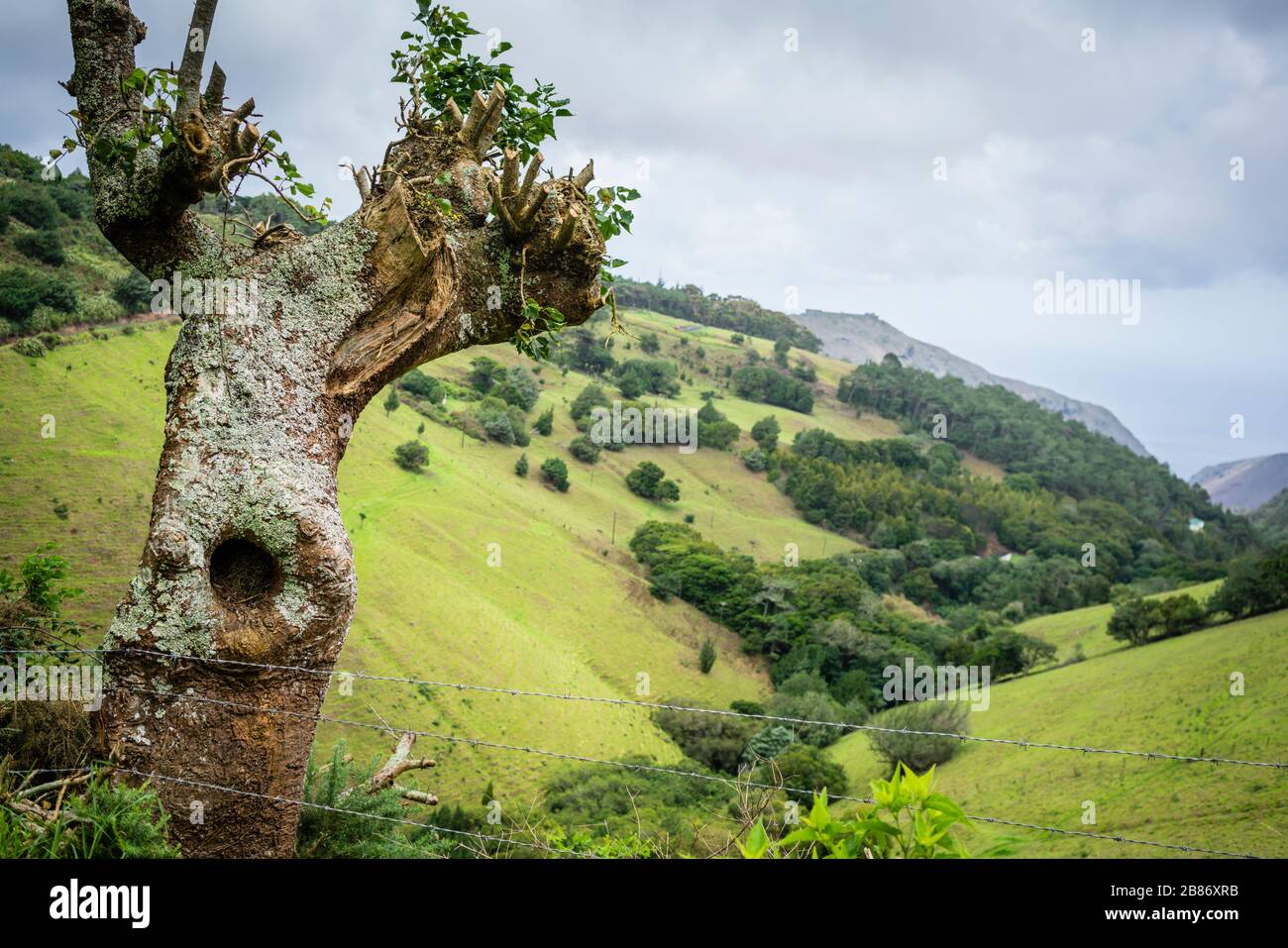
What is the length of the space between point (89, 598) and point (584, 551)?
96.6ft

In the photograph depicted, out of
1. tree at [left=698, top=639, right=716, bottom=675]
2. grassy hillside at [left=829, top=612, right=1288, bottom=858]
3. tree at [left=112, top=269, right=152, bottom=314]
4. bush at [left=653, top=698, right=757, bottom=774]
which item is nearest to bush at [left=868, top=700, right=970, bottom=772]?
grassy hillside at [left=829, top=612, right=1288, bottom=858]

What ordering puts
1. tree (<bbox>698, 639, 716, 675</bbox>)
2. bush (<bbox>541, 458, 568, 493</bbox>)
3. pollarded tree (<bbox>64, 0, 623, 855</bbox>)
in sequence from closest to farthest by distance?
pollarded tree (<bbox>64, 0, 623, 855</bbox>), tree (<bbox>698, 639, 716, 675</bbox>), bush (<bbox>541, 458, 568, 493</bbox>)

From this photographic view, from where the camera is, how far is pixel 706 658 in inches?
1593

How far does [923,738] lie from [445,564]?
20.5 metres

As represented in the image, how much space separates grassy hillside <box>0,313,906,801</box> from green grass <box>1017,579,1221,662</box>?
636 inches

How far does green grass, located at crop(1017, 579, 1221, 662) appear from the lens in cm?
3834

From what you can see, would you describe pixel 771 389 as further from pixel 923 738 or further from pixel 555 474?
pixel 923 738

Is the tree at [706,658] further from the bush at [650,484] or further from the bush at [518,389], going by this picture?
the bush at [518,389]

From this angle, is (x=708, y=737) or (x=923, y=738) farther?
(x=708, y=737)

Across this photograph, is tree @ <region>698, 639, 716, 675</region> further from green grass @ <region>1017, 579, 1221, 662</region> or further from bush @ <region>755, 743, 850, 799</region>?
green grass @ <region>1017, 579, 1221, 662</region>

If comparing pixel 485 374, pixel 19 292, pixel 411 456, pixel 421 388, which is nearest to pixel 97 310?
pixel 19 292

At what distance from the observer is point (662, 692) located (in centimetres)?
3656

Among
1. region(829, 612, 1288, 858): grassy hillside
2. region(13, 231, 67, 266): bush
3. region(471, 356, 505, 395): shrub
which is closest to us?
region(829, 612, 1288, 858): grassy hillside

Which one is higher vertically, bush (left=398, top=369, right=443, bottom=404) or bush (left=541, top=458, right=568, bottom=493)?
bush (left=398, top=369, right=443, bottom=404)
